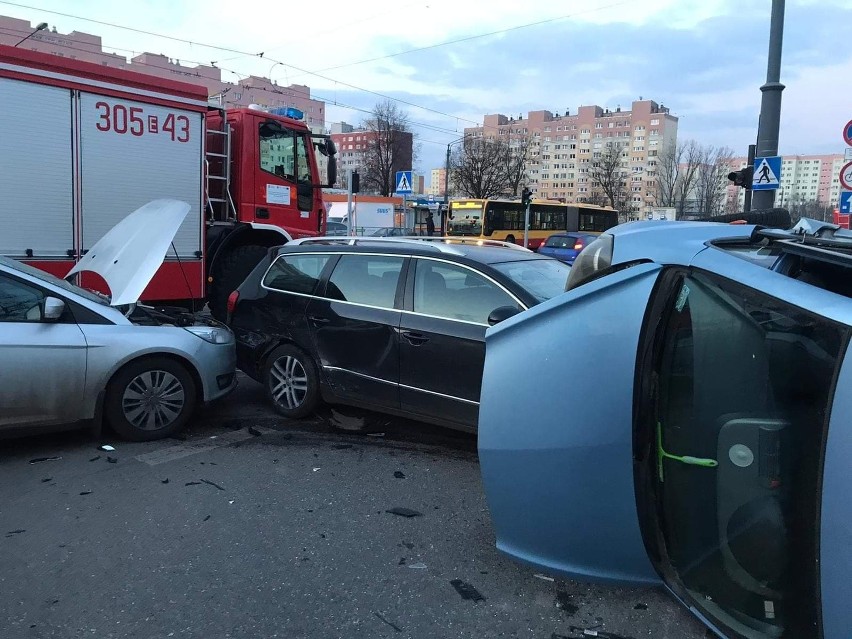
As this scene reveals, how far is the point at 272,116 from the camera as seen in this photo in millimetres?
9688

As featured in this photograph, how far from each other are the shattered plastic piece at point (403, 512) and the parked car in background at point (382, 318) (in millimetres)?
945

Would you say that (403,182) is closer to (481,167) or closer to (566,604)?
(566,604)

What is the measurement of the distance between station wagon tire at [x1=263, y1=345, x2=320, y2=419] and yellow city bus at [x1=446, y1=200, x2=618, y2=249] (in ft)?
85.8

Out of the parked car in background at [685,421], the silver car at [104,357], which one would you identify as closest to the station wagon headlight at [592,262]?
the parked car in background at [685,421]

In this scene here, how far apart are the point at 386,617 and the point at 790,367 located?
1.90m

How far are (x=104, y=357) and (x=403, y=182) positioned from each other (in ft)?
51.9

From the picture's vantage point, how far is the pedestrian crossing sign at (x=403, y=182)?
786 inches

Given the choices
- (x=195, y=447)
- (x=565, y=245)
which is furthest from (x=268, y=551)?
(x=565, y=245)

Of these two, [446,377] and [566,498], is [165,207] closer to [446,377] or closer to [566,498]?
[446,377]

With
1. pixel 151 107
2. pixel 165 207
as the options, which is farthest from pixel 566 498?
pixel 151 107

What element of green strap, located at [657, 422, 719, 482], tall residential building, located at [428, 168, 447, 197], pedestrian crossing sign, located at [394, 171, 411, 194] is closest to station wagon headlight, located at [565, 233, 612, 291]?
green strap, located at [657, 422, 719, 482]

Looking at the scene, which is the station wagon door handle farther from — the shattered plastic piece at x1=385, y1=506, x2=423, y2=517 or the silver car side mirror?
the silver car side mirror

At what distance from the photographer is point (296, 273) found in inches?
240

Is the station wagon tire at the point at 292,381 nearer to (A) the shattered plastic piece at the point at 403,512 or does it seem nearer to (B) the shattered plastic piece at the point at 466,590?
(A) the shattered plastic piece at the point at 403,512
